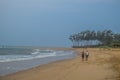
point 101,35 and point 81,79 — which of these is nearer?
point 81,79

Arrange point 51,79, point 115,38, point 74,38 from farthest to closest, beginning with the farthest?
point 74,38, point 115,38, point 51,79

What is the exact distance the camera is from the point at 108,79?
17.9m

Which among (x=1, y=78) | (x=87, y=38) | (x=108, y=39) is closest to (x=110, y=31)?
(x=108, y=39)

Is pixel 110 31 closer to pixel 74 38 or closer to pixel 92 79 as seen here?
pixel 74 38

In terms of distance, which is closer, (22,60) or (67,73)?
(67,73)

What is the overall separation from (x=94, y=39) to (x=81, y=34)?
9.36 meters

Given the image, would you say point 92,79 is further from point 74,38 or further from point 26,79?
point 74,38

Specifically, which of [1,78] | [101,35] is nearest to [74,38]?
[101,35]

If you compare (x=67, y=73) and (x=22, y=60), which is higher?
(x=22, y=60)

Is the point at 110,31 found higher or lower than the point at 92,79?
higher

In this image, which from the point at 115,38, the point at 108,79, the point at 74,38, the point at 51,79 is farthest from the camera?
the point at 74,38

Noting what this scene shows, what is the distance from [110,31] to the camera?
506 ft

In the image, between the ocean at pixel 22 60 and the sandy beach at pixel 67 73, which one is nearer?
the sandy beach at pixel 67 73

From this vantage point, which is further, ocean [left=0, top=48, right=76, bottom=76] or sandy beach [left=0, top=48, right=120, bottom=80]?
ocean [left=0, top=48, right=76, bottom=76]
